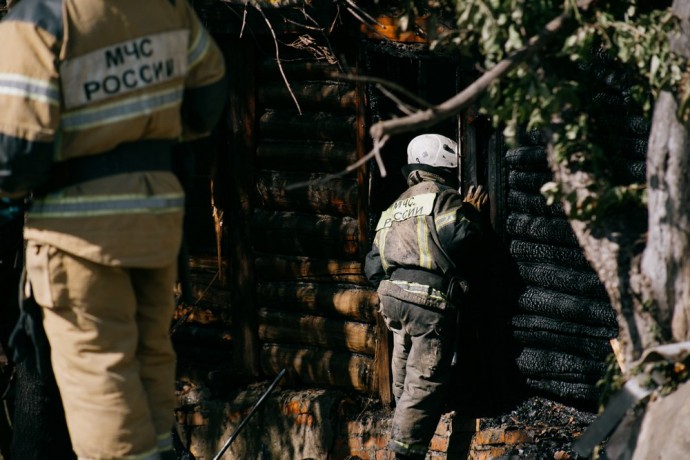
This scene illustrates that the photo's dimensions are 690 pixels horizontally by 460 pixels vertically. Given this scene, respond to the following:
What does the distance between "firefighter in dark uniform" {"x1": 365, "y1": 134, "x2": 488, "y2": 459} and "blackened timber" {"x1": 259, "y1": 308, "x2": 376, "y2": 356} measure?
2.02ft

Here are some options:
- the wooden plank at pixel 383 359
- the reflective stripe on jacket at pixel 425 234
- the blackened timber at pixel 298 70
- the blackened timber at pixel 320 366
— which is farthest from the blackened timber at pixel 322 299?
the blackened timber at pixel 298 70

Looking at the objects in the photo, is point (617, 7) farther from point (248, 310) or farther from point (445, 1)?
point (248, 310)

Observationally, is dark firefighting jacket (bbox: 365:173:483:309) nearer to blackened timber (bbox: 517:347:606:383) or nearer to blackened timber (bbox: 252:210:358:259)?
blackened timber (bbox: 517:347:606:383)

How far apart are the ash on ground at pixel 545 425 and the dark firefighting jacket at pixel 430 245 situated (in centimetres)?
77

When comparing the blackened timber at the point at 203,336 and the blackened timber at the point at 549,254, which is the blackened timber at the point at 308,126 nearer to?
the blackened timber at the point at 549,254

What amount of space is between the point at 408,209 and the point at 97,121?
3133mm

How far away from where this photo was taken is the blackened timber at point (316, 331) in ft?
27.1

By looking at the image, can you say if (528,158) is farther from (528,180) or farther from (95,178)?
(95,178)

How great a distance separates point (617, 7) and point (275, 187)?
409 cm

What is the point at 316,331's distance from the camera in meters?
8.55

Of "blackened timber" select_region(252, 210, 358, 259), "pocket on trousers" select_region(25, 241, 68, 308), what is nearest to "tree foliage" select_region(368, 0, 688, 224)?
"pocket on trousers" select_region(25, 241, 68, 308)

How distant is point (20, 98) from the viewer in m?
4.53

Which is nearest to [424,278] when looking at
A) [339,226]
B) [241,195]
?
[339,226]

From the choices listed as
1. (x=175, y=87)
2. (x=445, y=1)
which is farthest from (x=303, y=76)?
(x=175, y=87)
